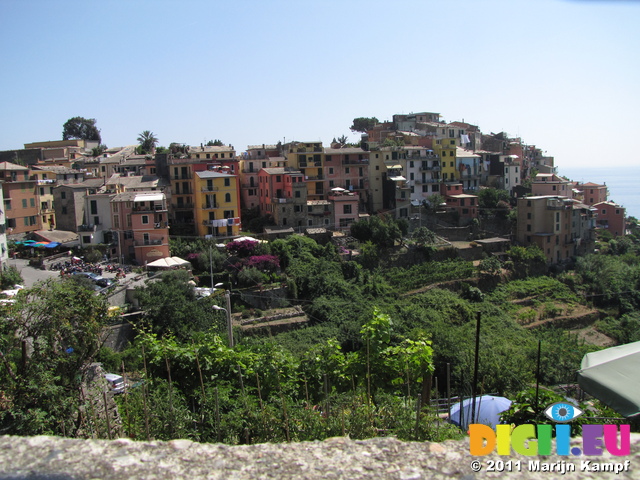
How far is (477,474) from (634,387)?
346cm

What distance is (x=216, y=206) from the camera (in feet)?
102

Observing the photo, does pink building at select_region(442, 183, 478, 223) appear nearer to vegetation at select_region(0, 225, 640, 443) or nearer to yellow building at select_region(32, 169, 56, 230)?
vegetation at select_region(0, 225, 640, 443)

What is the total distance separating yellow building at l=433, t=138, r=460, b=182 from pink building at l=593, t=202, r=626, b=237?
1375 cm

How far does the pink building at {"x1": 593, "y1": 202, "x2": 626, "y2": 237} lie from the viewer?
4516 centimetres

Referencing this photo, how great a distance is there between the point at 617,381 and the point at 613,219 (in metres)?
44.8

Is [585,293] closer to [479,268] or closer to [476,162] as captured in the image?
[479,268]

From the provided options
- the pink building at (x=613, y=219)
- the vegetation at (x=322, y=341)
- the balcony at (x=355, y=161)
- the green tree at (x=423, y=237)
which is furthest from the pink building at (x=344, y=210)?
the pink building at (x=613, y=219)

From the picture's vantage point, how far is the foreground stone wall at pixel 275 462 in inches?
127

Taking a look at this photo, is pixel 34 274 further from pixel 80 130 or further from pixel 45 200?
pixel 80 130

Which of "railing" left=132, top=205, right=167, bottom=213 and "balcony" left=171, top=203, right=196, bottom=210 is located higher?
"railing" left=132, top=205, right=167, bottom=213

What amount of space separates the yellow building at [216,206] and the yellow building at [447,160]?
56.8 ft

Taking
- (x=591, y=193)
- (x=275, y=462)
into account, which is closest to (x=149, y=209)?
(x=275, y=462)

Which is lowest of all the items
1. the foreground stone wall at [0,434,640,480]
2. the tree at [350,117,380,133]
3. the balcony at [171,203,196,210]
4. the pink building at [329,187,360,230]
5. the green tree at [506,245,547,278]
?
the green tree at [506,245,547,278]

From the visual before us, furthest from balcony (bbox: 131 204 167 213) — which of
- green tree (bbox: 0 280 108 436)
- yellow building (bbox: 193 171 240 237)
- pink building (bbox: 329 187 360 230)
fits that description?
green tree (bbox: 0 280 108 436)
